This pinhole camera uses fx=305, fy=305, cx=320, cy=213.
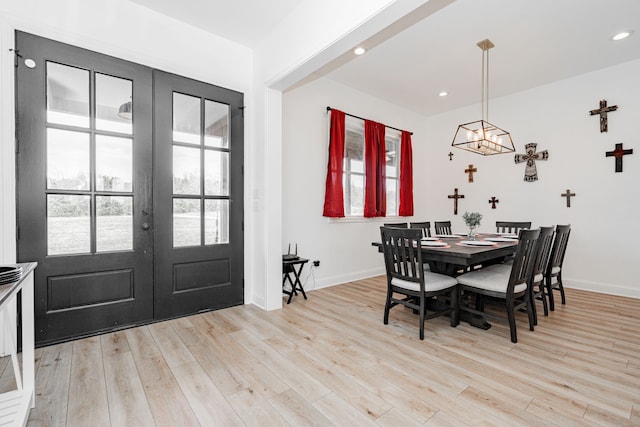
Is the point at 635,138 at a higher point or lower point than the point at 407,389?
higher

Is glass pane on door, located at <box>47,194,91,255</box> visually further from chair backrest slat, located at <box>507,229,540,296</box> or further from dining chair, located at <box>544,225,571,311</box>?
dining chair, located at <box>544,225,571,311</box>

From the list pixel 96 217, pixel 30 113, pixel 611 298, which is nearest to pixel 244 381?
pixel 96 217

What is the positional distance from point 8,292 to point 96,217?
5.18ft

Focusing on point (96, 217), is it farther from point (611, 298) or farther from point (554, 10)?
point (611, 298)

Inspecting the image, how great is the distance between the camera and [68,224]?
2535 mm

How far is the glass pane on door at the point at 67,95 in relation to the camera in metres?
2.46

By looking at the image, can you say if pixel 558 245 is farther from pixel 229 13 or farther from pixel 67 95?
pixel 67 95

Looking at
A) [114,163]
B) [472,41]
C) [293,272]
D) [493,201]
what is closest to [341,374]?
[293,272]

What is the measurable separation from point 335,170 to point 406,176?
5.89 ft

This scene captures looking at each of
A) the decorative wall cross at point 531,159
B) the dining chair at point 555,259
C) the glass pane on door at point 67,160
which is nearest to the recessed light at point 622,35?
the decorative wall cross at point 531,159

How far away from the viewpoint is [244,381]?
1987 mm

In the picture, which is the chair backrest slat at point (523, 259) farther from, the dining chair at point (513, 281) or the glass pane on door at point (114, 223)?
the glass pane on door at point (114, 223)

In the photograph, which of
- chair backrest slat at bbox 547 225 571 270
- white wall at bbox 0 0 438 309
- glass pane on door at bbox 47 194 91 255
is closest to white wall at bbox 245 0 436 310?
white wall at bbox 0 0 438 309

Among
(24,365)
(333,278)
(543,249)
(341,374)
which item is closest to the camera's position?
(24,365)
